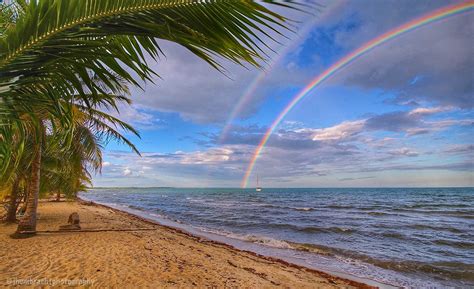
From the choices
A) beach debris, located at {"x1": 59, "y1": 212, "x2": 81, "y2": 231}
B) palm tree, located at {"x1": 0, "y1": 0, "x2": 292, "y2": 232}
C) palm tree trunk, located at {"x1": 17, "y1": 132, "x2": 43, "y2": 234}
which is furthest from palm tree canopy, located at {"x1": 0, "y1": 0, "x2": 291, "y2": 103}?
beach debris, located at {"x1": 59, "y1": 212, "x2": 81, "y2": 231}

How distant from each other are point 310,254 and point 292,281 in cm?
476

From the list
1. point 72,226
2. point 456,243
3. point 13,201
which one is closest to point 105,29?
point 72,226

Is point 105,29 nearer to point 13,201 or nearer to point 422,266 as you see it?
point 422,266

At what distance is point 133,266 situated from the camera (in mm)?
7004

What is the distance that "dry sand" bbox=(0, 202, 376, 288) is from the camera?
5.96 m

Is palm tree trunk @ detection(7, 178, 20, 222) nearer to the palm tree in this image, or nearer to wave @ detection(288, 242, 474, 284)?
wave @ detection(288, 242, 474, 284)

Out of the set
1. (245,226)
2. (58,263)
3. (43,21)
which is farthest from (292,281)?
(245,226)

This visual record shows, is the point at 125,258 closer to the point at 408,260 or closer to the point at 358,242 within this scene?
the point at 408,260

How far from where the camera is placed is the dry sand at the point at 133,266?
19.5 feet

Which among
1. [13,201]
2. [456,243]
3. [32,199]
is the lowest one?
[456,243]

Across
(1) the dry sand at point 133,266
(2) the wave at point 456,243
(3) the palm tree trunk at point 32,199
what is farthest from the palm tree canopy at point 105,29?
(2) the wave at point 456,243

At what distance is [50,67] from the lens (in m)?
1.55

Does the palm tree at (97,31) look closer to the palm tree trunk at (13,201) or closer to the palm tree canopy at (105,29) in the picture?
the palm tree canopy at (105,29)

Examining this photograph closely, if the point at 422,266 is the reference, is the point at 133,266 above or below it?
above
